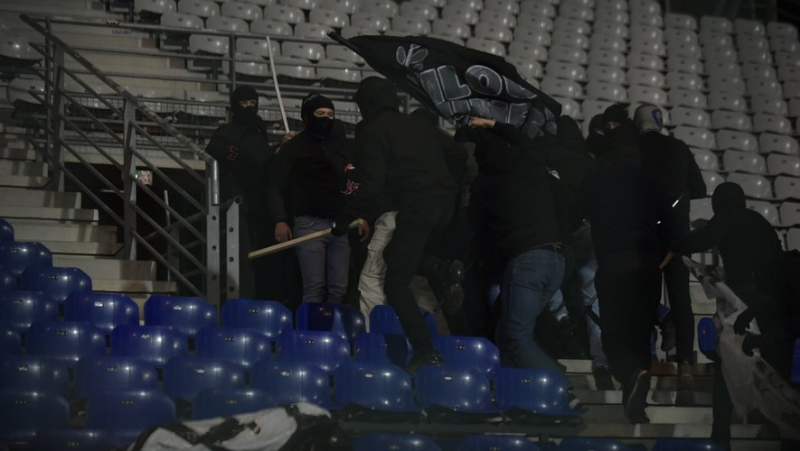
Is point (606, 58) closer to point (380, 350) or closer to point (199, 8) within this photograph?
point (199, 8)

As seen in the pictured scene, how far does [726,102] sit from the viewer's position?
1114 centimetres

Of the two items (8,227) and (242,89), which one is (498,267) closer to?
(242,89)

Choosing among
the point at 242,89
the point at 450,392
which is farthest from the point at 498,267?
the point at 242,89

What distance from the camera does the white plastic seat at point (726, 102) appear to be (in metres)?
11.1

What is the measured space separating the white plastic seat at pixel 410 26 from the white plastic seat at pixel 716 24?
10.7ft

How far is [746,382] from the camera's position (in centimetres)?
551

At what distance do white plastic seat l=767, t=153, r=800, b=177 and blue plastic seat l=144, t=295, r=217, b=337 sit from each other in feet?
20.7

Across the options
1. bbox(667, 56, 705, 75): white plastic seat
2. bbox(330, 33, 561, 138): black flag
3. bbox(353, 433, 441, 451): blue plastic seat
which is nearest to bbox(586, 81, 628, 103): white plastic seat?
bbox(667, 56, 705, 75): white plastic seat

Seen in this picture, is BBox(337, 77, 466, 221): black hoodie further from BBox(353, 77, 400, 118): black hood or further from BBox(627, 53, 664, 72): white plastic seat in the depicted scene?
BBox(627, 53, 664, 72): white plastic seat

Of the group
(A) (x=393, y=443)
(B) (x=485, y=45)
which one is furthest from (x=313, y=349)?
(B) (x=485, y=45)

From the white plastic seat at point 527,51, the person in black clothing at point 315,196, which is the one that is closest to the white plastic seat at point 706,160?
the white plastic seat at point 527,51

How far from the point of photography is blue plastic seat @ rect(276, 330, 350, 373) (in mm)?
Result: 5352

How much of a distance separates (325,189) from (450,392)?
4.74 feet

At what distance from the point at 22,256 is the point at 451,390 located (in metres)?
2.29
